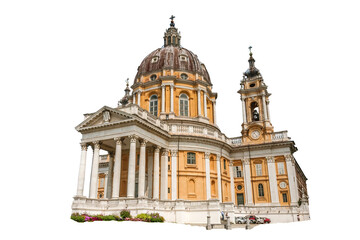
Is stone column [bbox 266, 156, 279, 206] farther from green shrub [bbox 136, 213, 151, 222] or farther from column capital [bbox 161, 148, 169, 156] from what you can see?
green shrub [bbox 136, 213, 151, 222]

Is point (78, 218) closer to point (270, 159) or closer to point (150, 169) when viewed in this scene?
point (150, 169)

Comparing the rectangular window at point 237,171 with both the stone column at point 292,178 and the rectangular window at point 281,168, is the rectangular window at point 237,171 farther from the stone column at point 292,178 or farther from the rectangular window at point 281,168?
the stone column at point 292,178

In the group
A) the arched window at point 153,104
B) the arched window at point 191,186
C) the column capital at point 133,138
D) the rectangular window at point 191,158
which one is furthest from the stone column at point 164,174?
the arched window at point 153,104

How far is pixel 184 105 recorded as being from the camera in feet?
127

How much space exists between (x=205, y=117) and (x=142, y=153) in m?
13.8

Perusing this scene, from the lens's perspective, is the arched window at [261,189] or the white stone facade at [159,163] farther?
the arched window at [261,189]

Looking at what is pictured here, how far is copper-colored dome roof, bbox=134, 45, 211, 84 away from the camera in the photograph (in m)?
40.2

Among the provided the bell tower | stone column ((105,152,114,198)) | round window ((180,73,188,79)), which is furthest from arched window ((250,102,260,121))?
stone column ((105,152,114,198))

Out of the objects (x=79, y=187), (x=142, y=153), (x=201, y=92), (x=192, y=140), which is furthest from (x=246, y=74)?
(x=79, y=187)

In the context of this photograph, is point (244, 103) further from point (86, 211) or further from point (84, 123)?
point (86, 211)

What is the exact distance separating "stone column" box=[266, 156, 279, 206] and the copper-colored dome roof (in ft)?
47.1

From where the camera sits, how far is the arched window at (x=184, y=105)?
1502 inches

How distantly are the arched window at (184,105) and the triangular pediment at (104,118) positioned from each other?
1238cm

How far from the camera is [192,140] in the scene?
32719 mm
